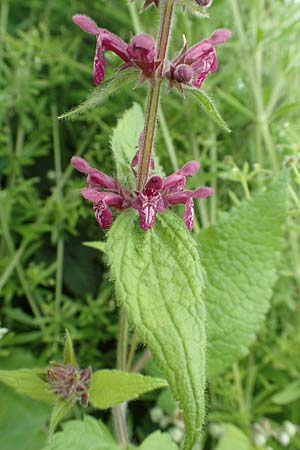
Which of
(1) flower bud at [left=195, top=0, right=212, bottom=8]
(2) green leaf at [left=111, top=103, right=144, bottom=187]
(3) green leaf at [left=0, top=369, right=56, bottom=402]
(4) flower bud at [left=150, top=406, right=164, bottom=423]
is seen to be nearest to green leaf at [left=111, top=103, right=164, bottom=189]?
(2) green leaf at [left=111, top=103, right=144, bottom=187]

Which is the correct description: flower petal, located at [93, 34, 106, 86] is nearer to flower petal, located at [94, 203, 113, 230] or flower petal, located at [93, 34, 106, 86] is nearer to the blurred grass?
flower petal, located at [94, 203, 113, 230]

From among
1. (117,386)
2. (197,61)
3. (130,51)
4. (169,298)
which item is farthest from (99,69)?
(117,386)

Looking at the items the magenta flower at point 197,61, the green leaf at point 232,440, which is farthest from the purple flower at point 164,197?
the green leaf at point 232,440

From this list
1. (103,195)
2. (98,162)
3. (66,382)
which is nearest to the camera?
(103,195)

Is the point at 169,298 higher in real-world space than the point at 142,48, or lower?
lower

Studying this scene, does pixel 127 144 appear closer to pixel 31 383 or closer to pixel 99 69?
pixel 99 69
